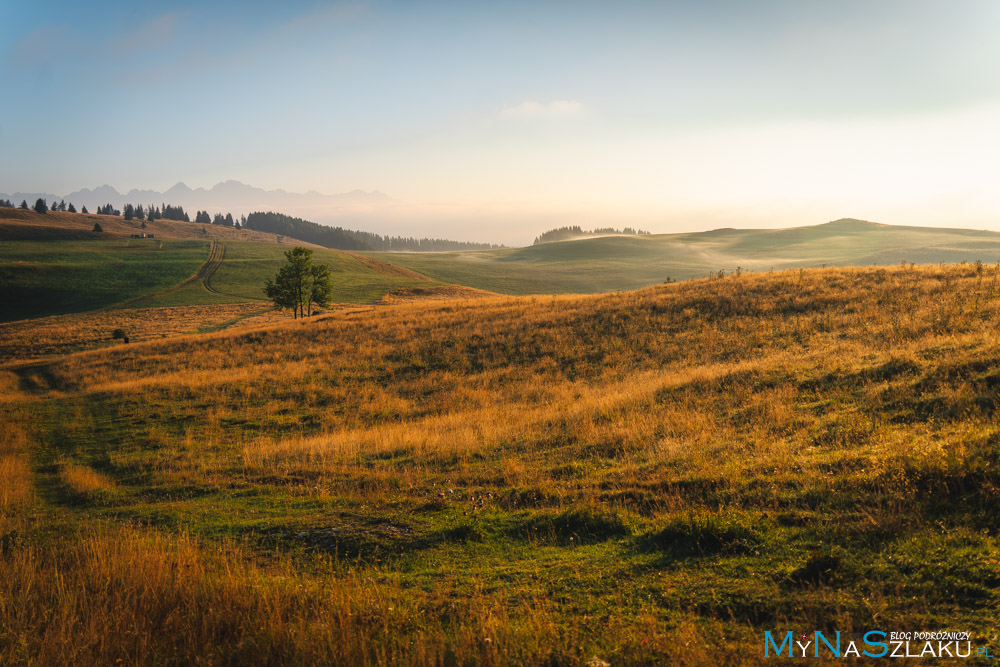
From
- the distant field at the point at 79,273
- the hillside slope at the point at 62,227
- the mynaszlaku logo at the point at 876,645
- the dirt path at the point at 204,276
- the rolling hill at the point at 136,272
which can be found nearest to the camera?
the mynaszlaku logo at the point at 876,645

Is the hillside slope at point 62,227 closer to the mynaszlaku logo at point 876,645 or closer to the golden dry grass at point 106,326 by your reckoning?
the golden dry grass at point 106,326

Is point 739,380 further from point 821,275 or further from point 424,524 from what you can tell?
point 821,275

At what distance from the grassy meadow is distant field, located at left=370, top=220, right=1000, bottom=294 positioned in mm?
93703

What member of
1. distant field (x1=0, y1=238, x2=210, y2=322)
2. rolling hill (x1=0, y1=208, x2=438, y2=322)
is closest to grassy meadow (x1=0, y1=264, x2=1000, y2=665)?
rolling hill (x1=0, y1=208, x2=438, y2=322)

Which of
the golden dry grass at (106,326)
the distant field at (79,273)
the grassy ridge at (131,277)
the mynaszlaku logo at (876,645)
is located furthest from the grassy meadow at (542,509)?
the distant field at (79,273)

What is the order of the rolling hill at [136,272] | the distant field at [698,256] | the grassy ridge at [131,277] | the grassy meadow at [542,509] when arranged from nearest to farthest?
the grassy meadow at [542,509] → the grassy ridge at [131,277] → the rolling hill at [136,272] → the distant field at [698,256]

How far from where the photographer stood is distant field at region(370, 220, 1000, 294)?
116m

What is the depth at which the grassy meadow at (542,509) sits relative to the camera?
4855mm

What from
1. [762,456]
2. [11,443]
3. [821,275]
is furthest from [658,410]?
[821,275]

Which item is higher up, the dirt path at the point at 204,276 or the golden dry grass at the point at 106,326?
the dirt path at the point at 204,276

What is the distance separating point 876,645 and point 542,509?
4.93 meters

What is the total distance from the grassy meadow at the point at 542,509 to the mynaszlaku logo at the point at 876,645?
0.15 meters

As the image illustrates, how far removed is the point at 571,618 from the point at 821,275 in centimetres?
3338

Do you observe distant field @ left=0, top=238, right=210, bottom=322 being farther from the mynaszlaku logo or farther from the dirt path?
the mynaszlaku logo
